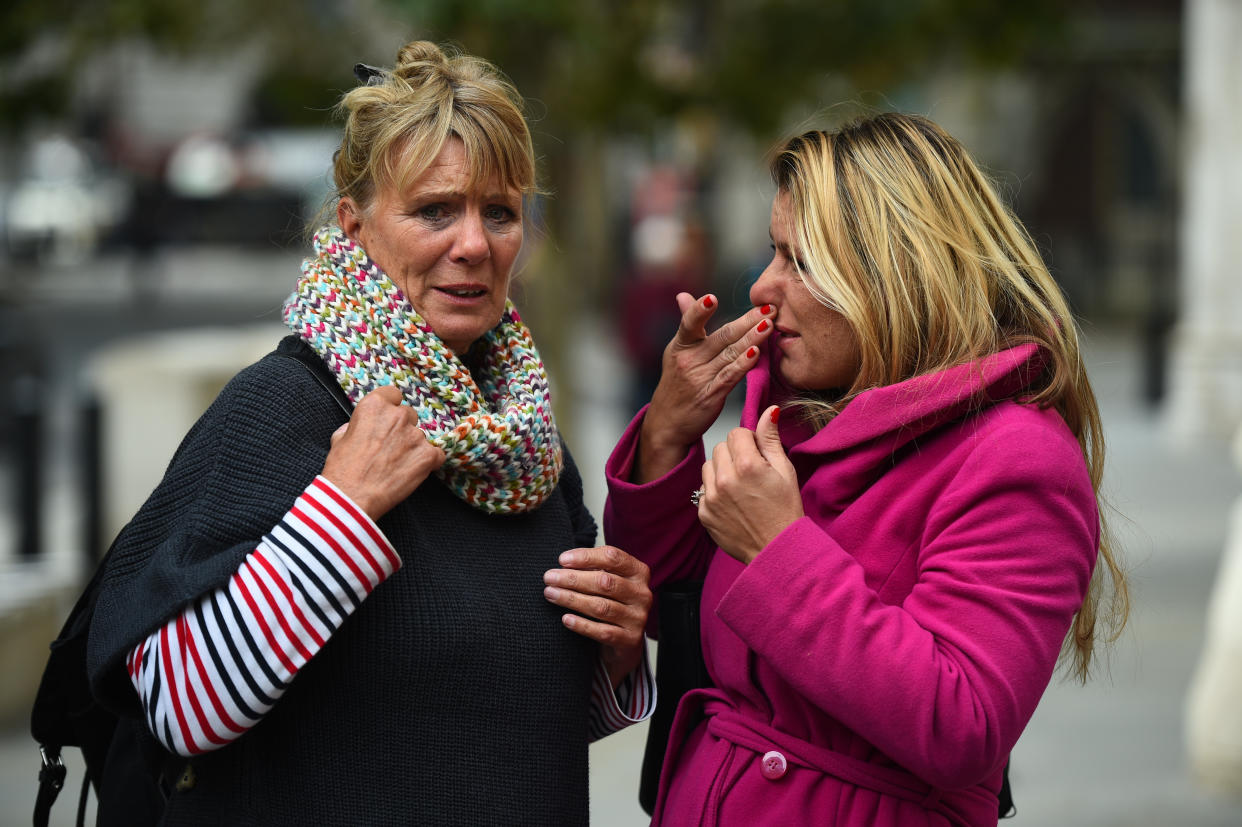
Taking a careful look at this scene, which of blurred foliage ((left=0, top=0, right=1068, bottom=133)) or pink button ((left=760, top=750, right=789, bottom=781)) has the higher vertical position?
blurred foliage ((left=0, top=0, right=1068, bottom=133))

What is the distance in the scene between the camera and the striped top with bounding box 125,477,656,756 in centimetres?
204

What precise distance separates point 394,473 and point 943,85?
16.9 m

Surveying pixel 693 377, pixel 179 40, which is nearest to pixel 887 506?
pixel 693 377

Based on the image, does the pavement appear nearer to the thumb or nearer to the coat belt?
the coat belt

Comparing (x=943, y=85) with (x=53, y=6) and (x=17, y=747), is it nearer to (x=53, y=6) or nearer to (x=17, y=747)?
(x=53, y=6)

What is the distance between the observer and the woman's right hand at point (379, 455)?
2.11 metres

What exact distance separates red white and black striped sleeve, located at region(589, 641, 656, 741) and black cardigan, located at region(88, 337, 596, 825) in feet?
1.19

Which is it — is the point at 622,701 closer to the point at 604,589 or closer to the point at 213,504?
the point at 604,589

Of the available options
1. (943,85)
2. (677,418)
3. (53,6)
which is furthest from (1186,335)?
(677,418)

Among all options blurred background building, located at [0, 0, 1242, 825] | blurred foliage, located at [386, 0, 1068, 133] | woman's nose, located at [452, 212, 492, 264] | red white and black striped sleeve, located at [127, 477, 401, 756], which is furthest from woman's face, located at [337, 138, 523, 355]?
blurred foliage, located at [386, 0, 1068, 133]

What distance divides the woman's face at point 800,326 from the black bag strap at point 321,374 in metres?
0.68

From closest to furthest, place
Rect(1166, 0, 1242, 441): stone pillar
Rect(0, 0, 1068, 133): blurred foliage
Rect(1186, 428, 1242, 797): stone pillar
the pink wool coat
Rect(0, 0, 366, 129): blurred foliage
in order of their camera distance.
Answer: the pink wool coat < Rect(1186, 428, 1242, 797): stone pillar < Rect(0, 0, 1068, 133): blurred foliage < Rect(0, 0, 366, 129): blurred foliage < Rect(1166, 0, 1242, 441): stone pillar

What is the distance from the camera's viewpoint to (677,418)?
2.60 m

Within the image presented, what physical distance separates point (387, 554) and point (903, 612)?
74 cm
